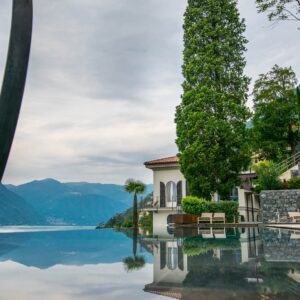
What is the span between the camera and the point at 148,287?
3828 mm

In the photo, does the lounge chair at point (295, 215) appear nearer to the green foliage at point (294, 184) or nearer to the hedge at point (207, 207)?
the green foliage at point (294, 184)

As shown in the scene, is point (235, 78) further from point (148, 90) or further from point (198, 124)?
point (148, 90)

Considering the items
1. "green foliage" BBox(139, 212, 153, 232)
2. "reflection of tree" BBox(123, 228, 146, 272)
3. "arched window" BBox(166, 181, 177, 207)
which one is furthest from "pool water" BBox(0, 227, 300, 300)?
"green foliage" BBox(139, 212, 153, 232)

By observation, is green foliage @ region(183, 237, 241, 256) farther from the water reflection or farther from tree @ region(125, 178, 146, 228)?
tree @ region(125, 178, 146, 228)

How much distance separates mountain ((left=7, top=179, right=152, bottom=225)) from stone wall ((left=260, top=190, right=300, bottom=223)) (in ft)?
76.2

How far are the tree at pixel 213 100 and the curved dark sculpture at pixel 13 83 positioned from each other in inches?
744

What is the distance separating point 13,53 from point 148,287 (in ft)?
9.98

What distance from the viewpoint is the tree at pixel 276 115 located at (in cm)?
2967

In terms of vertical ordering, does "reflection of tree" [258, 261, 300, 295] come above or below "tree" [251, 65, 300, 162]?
below

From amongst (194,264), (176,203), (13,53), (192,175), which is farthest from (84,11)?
(176,203)

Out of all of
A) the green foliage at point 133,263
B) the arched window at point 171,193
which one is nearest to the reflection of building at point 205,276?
the green foliage at point 133,263

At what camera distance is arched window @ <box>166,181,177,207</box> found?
98.2ft

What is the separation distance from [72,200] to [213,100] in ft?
263

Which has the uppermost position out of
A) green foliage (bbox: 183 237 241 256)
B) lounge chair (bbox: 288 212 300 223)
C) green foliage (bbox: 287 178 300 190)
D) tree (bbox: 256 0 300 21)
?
tree (bbox: 256 0 300 21)
